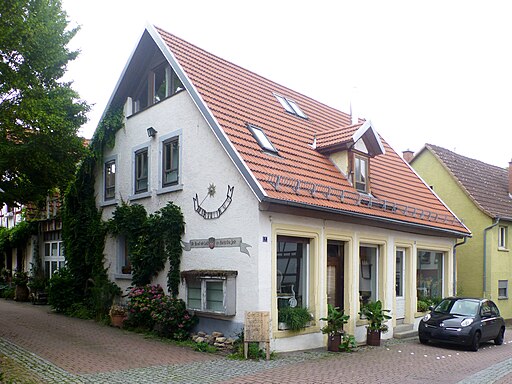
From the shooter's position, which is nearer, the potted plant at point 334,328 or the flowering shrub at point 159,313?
the potted plant at point 334,328

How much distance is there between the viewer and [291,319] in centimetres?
1334

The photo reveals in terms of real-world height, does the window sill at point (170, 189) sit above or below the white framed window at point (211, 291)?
above

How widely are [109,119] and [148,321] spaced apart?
6.99 m

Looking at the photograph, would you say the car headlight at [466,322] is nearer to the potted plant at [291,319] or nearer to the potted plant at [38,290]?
the potted plant at [291,319]

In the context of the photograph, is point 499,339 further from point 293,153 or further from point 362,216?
point 293,153

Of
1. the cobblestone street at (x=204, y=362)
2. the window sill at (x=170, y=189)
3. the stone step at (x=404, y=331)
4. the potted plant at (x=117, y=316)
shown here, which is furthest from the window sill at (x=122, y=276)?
the stone step at (x=404, y=331)

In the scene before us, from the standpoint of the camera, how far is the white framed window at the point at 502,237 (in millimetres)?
24567

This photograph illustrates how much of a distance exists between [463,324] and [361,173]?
5.16 m

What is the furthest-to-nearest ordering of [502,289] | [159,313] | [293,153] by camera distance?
1. [502,289]
2. [293,153]
3. [159,313]

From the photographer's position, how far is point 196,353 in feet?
42.0

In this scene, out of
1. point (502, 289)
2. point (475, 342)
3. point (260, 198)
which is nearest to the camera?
point (260, 198)

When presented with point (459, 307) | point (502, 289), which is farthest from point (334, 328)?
point (502, 289)

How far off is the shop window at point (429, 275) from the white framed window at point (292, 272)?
6.52 metres

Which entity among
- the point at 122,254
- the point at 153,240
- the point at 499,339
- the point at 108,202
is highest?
the point at 108,202
